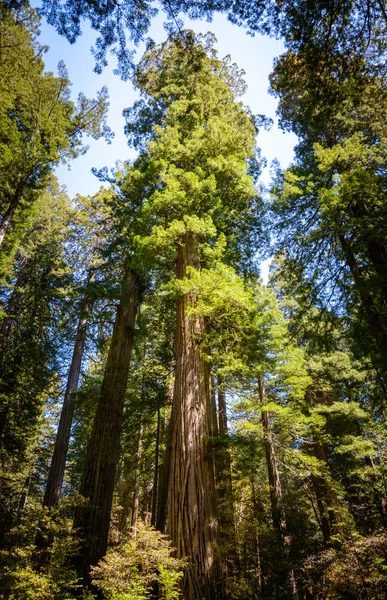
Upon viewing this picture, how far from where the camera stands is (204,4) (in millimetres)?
3971

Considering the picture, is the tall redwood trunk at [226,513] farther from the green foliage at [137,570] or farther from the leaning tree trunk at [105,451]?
the leaning tree trunk at [105,451]

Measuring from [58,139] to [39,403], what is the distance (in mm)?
9140

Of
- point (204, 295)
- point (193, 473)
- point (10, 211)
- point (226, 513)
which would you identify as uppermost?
point (10, 211)

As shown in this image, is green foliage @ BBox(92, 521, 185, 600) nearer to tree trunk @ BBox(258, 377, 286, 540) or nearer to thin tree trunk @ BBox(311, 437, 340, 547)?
tree trunk @ BBox(258, 377, 286, 540)

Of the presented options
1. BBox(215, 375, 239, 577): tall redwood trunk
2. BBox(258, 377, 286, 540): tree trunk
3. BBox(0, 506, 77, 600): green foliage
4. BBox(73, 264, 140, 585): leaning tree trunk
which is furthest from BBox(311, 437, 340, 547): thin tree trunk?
BBox(0, 506, 77, 600): green foliage

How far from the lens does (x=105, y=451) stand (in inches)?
251

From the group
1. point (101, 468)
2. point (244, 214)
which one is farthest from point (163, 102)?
point (101, 468)

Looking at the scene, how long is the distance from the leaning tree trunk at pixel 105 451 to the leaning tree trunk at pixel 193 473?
5.94 feet

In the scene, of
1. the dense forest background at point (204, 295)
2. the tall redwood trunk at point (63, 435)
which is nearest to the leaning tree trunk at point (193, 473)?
the dense forest background at point (204, 295)

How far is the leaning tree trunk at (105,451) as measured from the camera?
5.41 m

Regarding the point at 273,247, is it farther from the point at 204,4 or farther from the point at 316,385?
the point at 316,385

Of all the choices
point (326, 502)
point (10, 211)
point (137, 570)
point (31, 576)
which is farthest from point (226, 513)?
point (10, 211)

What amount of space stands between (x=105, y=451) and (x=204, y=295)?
423cm

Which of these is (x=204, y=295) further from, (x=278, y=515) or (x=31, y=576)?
(x=278, y=515)
